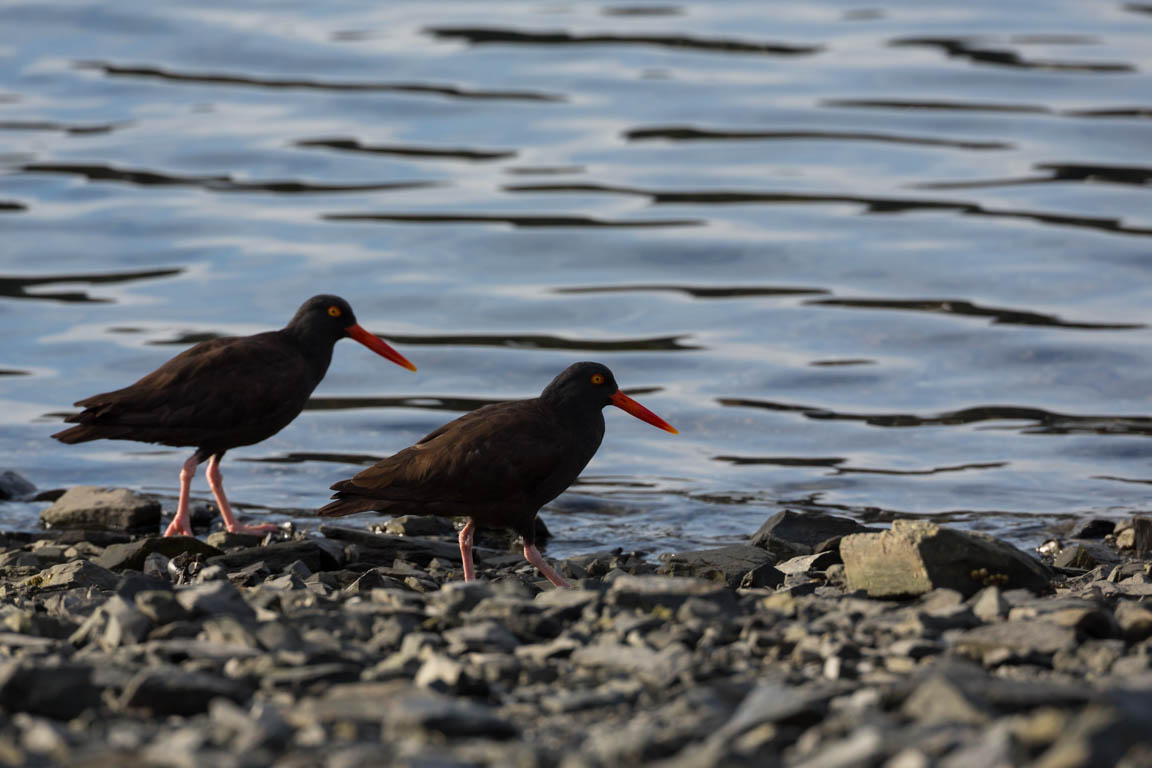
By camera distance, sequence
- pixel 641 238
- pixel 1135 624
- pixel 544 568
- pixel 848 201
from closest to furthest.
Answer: pixel 1135 624 < pixel 544 568 < pixel 641 238 < pixel 848 201

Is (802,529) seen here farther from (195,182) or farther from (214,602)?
(195,182)

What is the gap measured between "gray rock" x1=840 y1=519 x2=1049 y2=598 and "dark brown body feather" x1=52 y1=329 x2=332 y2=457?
442 cm

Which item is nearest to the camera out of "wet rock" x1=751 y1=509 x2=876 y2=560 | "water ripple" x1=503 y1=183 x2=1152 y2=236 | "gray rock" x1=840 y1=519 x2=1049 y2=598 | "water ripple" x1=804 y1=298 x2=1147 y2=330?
"gray rock" x1=840 y1=519 x2=1049 y2=598

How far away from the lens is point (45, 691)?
504 cm

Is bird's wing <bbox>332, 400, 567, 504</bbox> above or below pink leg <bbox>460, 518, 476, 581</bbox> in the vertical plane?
above

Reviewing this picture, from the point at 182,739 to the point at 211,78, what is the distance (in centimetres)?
2571

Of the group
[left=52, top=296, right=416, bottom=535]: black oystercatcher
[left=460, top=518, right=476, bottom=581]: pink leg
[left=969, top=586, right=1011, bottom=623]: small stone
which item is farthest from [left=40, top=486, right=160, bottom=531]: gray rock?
[left=969, top=586, right=1011, bottom=623]: small stone

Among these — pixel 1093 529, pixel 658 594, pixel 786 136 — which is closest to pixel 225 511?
pixel 658 594

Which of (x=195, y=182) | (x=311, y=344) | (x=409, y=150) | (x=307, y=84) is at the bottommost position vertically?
(x=311, y=344)

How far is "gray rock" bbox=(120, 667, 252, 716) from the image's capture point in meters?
5.03

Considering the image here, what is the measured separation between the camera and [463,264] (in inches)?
744

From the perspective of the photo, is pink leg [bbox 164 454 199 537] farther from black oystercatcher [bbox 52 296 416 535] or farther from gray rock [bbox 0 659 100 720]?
gray rock [bbox 0 659 100 720]

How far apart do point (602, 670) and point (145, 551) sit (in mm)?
4284

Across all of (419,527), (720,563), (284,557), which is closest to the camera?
(720,563)
